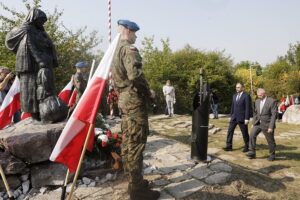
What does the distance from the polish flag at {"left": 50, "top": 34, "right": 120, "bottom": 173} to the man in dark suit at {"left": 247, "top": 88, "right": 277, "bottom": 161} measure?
4.42 m

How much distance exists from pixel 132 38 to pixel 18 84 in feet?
8.20

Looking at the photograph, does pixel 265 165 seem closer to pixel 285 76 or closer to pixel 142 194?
pixel 142 194

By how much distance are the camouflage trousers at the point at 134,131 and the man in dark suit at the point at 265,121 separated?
3587 mm

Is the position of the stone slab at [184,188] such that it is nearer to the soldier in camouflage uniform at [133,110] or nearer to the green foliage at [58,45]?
the soldier in camouflage uniform at [133,110]

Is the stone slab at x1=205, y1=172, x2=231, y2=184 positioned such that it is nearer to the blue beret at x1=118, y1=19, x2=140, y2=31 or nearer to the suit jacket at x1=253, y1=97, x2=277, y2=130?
the suit jacket at x1=253, y1=97, x2=277, y2=130

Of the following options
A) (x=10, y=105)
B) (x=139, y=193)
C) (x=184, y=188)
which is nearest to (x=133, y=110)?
(x=139, y=193)

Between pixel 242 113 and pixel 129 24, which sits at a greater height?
pixel 129 24

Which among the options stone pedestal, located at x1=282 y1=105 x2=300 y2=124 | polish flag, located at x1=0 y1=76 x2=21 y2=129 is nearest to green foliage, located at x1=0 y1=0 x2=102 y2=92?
polish flag, located at x1=0 y1=76 x2=21 y2=129

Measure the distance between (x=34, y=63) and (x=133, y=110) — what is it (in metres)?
2.18

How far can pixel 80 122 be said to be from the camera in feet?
7.82

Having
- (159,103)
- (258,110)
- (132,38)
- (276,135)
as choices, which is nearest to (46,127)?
(132,38)

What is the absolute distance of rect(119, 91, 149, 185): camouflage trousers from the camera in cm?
287

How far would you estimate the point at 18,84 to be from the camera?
398cm

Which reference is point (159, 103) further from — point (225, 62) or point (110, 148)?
point (110, 148)
